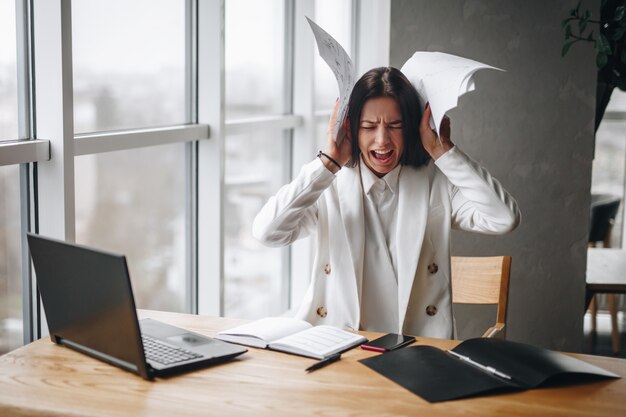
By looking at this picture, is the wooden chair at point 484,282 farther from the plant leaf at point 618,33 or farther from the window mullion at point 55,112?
the plant leaf at point 618,33

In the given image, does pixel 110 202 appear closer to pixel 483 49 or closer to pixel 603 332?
pixel 483 49

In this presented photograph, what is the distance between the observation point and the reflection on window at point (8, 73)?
196 centimetres

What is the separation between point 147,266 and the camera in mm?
2709

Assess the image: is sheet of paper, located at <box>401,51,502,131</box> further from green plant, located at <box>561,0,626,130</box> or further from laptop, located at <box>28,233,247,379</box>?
green plant, located at <box>561,0,626,130</box>

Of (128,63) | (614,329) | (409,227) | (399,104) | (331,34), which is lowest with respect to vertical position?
(614,329)

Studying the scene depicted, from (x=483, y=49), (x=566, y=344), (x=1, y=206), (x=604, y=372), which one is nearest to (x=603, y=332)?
(x=566, y=344)

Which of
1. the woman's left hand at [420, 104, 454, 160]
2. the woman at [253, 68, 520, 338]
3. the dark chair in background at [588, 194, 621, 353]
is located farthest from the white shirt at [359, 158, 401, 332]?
the dark chair in background at [588, 194, 621, 353]

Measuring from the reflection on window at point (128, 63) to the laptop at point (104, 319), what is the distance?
680 mm

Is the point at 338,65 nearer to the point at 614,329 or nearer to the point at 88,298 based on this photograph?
the point at 88,298

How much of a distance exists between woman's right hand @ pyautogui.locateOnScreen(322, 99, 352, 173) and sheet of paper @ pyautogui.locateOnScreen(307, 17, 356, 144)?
0.02 meters

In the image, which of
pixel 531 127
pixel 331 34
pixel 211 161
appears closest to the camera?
pixel 211 161

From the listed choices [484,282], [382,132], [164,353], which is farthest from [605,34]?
[164,353]

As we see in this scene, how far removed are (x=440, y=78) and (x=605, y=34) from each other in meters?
1.47

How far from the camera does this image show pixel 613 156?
414cm
